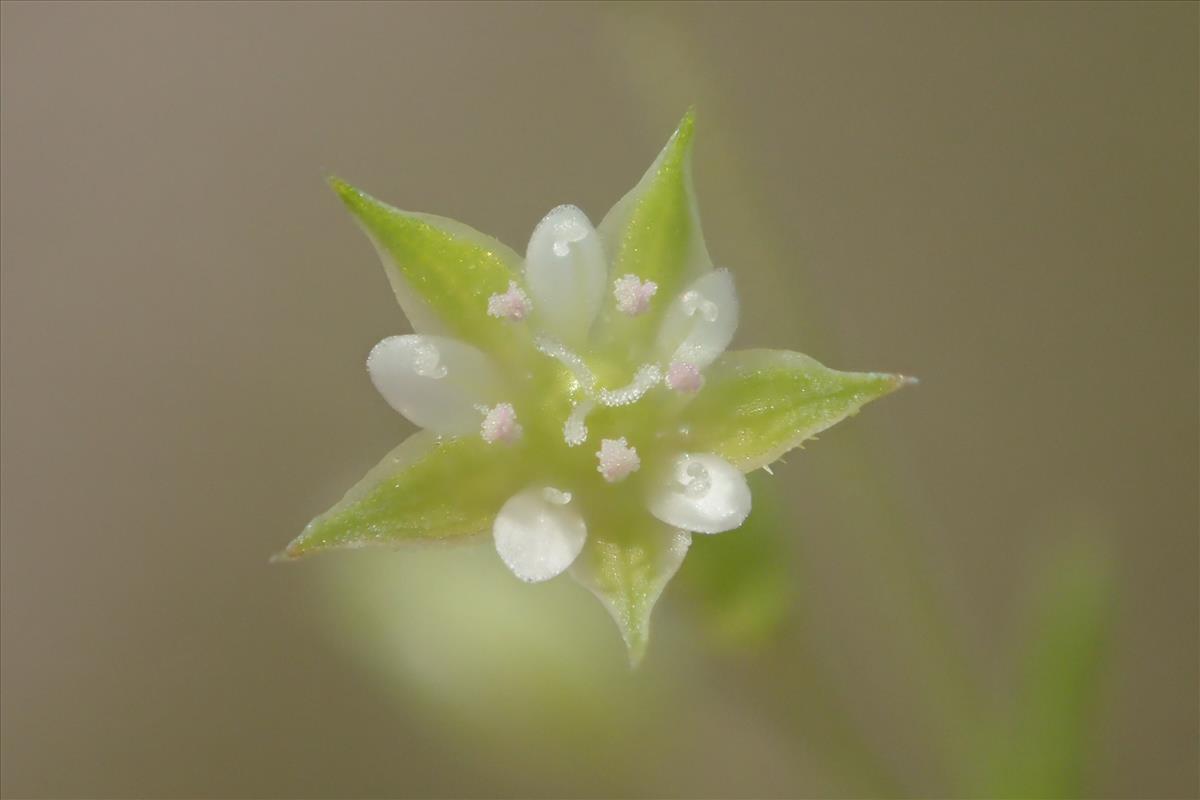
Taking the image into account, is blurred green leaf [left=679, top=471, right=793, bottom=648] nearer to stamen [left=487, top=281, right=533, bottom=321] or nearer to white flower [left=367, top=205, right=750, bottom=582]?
white flower [left=367, top=205, right=750, bottom=582]

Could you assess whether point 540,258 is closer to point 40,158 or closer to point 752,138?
point 752,138

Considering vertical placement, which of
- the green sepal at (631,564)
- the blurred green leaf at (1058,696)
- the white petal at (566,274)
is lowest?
the blurred green leaf at (1058,696)

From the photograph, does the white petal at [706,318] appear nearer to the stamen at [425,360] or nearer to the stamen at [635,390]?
the stamen at [635,390]

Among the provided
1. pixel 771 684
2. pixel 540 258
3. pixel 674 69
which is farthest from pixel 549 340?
pixel 674 69

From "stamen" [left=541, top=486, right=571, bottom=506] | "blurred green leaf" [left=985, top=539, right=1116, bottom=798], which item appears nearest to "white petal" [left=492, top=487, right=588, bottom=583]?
"stamen" [left=541, top=486, right=571, bottom=506]

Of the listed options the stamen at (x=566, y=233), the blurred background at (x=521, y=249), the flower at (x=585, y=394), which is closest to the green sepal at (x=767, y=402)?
the flower at (x=585, y=394)
